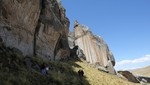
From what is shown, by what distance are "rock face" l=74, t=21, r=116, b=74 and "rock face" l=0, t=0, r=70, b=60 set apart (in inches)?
468

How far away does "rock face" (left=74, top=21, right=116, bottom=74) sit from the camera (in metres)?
52.7

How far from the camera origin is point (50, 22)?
3575 cm

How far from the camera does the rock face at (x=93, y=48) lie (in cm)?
5272

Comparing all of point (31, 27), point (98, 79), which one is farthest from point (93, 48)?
point (31, 27)

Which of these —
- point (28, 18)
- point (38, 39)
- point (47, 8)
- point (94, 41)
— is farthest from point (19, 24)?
point (94, 41)

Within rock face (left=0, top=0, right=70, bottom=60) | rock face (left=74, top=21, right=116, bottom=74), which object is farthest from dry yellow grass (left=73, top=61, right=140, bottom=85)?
rock face (left=74, top=21, right=116, bottom=74)

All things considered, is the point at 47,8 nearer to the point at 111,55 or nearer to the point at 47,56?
the point at 47,56

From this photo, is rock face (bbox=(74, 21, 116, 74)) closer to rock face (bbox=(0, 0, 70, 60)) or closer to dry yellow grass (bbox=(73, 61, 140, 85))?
rock face (bbox=(0, 0, 70, 60))

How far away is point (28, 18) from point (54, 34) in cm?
942

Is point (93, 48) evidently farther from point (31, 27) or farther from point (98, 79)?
point (31, 27)

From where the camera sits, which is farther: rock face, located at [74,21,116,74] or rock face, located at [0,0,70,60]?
rock face, located at [74,21,116,74]

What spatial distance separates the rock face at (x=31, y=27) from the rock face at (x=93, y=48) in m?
11.9

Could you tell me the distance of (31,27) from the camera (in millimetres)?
30188

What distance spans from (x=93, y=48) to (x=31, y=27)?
2613 centimetres
